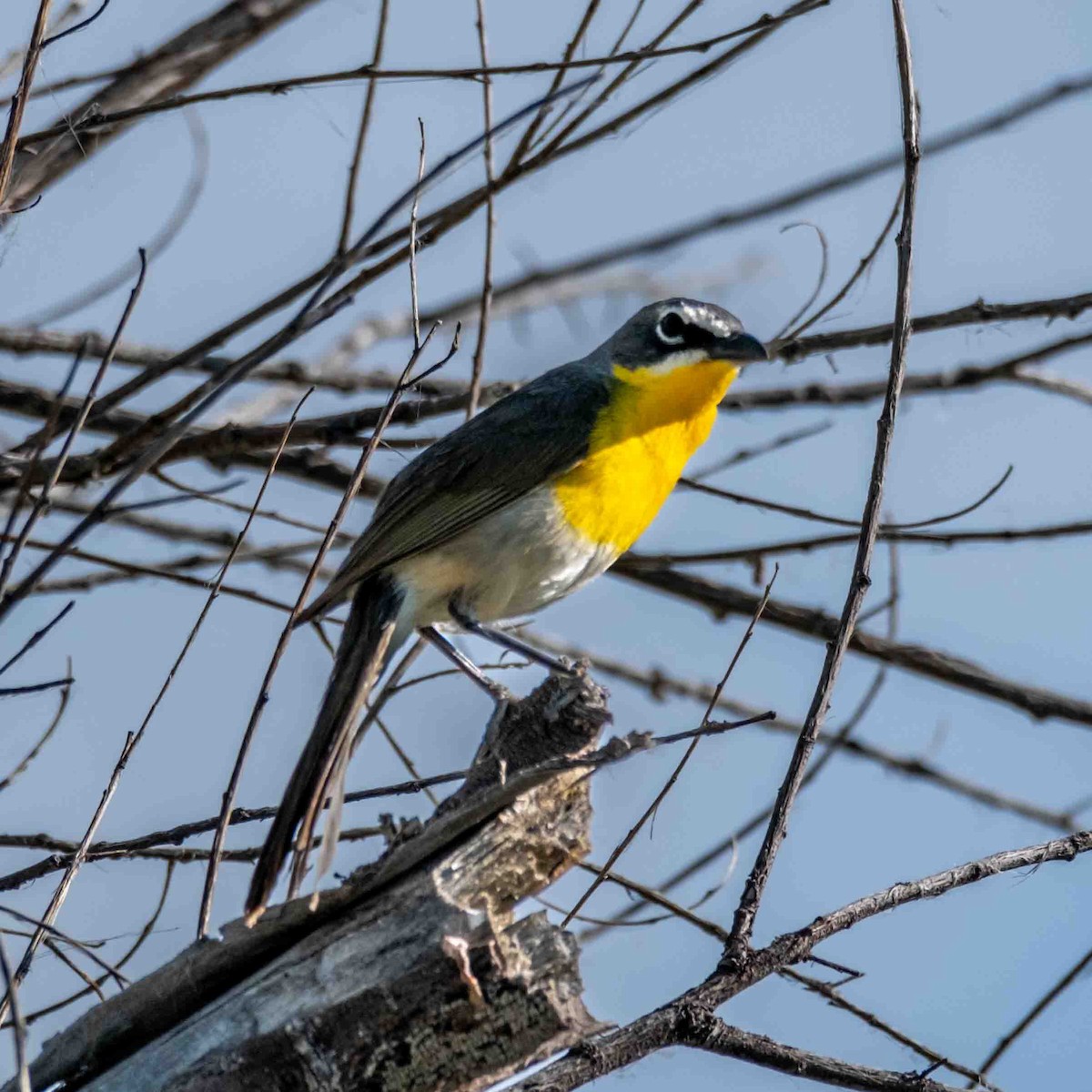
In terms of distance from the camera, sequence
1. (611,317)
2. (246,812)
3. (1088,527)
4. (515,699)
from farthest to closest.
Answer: (611,317) → (1088,527) → (515,699) → (246,812)

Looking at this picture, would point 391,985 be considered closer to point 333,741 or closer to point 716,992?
point 716,992

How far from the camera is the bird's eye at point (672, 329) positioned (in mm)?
5391

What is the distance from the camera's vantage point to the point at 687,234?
18.7ft

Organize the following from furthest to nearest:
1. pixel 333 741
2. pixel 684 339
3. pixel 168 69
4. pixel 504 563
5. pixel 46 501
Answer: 1. pixel 684 339
2. pixel 168 69
3. pixel 504 563
4. pixel 333 741
5. pixel 46 501

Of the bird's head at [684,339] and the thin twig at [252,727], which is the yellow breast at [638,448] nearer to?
the bird's head at [684,339]

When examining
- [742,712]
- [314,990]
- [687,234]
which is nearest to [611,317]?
[687,234]

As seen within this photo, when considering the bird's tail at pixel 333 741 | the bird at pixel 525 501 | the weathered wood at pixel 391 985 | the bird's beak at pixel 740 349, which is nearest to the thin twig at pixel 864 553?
the weathered wood at pixel 391 985

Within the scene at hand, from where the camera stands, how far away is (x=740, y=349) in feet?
16.9

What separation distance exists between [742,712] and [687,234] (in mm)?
1794

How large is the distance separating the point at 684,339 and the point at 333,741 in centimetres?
207

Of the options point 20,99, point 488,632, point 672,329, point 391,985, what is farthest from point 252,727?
point 672,329

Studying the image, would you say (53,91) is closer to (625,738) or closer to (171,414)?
(171,414)

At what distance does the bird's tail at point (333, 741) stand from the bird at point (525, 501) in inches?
0.4

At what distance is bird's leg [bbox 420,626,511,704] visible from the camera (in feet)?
14.6
